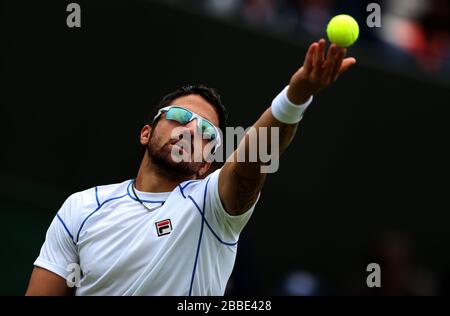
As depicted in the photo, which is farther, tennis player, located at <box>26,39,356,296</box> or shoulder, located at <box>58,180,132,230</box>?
shoulder, located at <box>58,180,132,230</box>

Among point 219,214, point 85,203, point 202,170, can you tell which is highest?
point 202,170

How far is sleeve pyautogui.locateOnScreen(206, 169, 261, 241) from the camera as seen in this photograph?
469 centimetres

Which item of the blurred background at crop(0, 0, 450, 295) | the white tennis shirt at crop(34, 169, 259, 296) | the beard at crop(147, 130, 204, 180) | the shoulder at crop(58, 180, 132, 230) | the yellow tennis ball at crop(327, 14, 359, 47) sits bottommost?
the white tennis shirt at crop(34, 169, 259, 296)

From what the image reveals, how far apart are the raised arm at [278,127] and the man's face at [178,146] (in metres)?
0.47

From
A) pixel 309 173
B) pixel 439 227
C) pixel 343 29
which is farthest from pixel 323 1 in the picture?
pixel 343 29

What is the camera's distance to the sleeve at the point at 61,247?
16.5 feet

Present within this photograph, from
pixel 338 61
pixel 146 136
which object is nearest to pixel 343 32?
pixel 338 61

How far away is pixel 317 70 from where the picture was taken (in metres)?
4.22

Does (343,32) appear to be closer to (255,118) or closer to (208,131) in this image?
(208,131)

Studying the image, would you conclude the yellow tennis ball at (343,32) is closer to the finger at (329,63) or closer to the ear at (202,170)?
the finger at (329,63)

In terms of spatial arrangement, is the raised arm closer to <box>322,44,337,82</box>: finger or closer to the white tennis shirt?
<box>322,44,337,82</box>: finger

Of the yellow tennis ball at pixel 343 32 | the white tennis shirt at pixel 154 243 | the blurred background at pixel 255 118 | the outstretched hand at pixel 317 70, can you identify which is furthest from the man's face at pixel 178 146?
the blurred background at pixel 255 118

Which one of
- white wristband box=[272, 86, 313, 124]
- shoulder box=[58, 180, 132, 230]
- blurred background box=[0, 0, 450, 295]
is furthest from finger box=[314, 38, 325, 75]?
blurred background box=[0, 0, 450, 295]

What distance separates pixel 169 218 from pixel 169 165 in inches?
15.9
